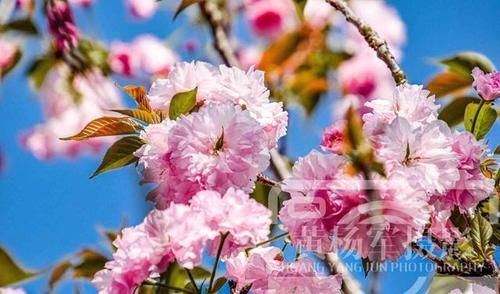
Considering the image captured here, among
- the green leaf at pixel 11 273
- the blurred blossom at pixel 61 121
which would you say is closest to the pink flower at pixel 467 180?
the green leaf at pixel 11 273

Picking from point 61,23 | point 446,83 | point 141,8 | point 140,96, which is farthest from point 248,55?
point 140,96

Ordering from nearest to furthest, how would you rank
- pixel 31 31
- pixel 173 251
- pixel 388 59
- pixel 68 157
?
1. pixel 173 251
2. pixel 388 59
3. pixel 31 31
4. pixel 68 157

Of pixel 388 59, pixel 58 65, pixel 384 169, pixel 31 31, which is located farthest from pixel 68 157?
pixel 384 169

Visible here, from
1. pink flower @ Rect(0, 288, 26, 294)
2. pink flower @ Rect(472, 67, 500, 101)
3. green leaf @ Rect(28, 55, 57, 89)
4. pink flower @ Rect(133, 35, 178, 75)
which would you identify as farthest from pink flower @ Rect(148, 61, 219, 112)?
pink flower @ Rect(133, 35, 178, 75)

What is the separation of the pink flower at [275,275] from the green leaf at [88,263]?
1.10 ft

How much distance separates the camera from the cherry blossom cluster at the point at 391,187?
25.9 inches

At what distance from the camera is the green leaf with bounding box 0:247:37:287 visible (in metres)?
1.05

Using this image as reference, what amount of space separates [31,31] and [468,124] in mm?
1216

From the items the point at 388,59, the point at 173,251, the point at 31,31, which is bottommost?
the point at 173,251

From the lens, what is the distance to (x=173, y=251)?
623 mm

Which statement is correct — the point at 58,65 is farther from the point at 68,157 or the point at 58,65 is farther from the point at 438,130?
the point at 438,130

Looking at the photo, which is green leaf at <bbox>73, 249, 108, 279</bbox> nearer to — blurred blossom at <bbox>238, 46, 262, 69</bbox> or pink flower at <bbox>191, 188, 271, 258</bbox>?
pink flower at <bbox>191, 188, 271, 258</bbox>

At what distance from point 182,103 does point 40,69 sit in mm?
1326

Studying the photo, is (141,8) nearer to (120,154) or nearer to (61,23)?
(61,23)
